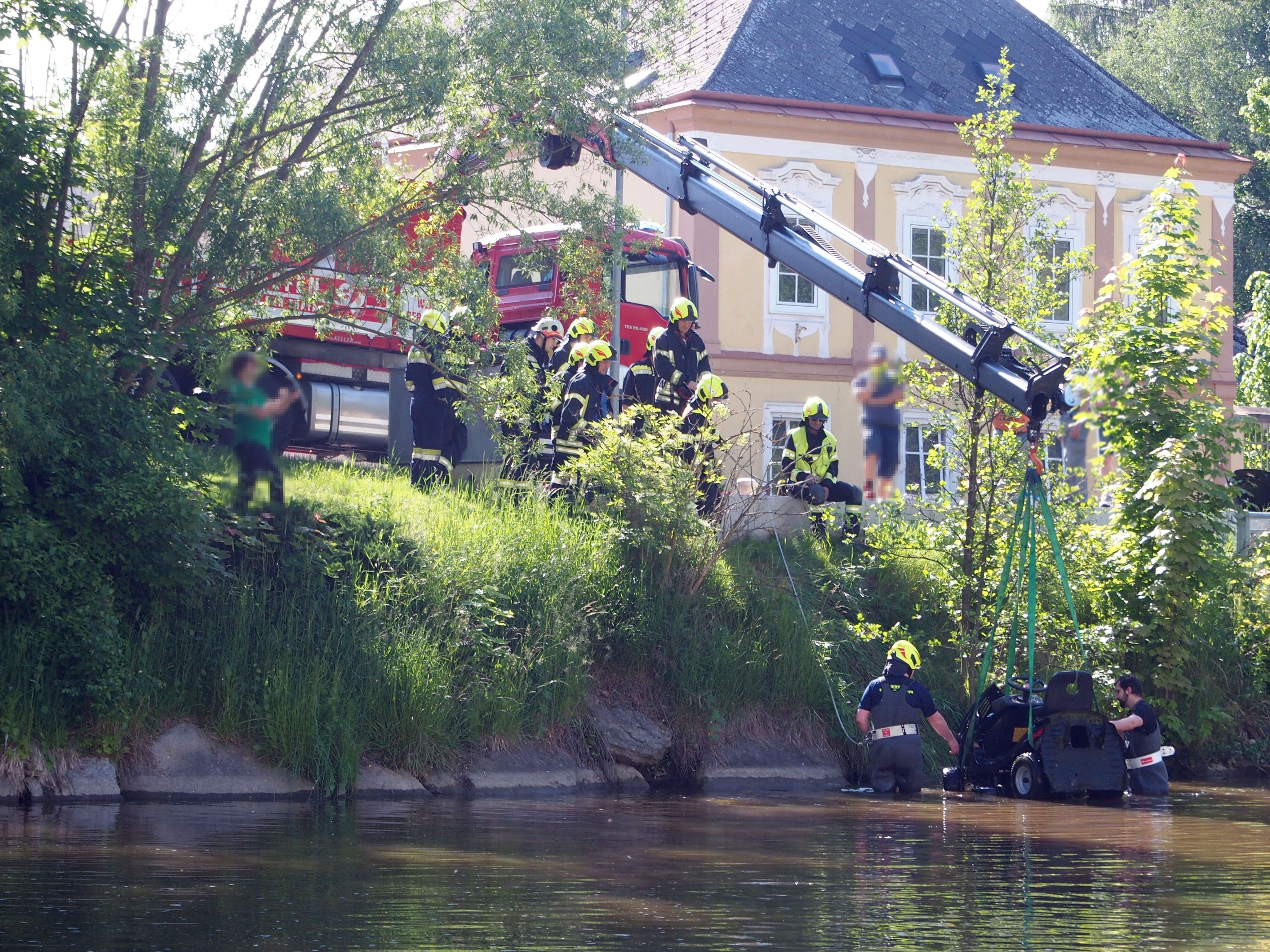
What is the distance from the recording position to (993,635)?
52.9ft

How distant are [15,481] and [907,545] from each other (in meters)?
8.76

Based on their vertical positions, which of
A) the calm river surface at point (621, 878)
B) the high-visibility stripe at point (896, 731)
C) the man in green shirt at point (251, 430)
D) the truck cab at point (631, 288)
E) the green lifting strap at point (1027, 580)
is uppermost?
the truck cab at point (631, 288)

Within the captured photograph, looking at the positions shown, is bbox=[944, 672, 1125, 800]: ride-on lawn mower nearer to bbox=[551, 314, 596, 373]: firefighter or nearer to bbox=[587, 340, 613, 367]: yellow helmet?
bbox=[587, 340, 613, 367]: yellow helmet

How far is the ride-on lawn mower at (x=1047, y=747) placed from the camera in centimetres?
1445

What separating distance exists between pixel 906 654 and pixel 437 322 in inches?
210

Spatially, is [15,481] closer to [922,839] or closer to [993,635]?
[922,839]

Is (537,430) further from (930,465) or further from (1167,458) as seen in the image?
(1167,458)

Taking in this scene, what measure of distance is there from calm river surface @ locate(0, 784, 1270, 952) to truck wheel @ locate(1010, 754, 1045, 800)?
105 cm

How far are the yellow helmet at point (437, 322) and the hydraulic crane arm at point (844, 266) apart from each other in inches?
93.7

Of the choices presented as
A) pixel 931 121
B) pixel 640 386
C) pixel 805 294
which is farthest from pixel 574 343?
pixel 931 121

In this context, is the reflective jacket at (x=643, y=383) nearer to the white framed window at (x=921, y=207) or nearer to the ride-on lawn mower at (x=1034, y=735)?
the ride-on lawn mower at (x=1034, y=735)

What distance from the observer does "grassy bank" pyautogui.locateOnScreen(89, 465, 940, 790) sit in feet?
44.4

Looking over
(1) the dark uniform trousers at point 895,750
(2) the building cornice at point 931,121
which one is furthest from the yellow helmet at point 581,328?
(2) the building cornice at point 931,121

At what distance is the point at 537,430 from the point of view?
691 inches
